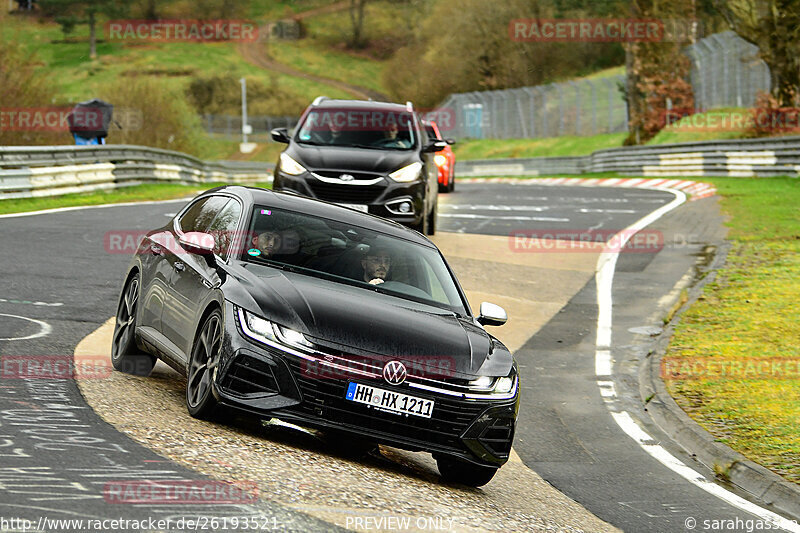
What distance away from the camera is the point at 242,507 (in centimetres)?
558

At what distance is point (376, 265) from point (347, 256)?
23 cm

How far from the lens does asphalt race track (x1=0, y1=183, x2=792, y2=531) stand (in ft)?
18.8

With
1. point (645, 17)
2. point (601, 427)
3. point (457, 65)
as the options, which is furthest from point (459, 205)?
point (457, 65)

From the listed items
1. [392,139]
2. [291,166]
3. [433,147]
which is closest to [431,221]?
[433,147]

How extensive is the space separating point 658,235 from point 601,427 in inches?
474

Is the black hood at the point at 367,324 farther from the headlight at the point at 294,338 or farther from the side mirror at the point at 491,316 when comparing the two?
the side mirror at the point at 491,316

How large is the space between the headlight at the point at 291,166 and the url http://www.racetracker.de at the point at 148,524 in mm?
10964

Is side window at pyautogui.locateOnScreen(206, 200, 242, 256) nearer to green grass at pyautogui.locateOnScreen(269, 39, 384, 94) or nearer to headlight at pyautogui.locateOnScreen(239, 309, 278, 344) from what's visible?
headlight at pyautogui.locateOnScreen(239, 309, 278, 344)

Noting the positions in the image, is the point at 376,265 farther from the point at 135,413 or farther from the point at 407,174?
the point at 407,174

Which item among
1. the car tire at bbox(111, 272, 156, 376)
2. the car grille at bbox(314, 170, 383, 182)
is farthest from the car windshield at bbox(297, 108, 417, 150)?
the car tire at bbox(111, 272, 156, 376)

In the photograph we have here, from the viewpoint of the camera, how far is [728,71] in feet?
152

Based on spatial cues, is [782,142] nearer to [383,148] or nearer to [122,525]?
[383,148]

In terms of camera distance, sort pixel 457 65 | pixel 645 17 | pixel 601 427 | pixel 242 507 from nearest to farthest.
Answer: pixel 242 507
pixel 601 427
pixel 645 17
pixel 457 65

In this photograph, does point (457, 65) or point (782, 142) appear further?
point (457, 65)
